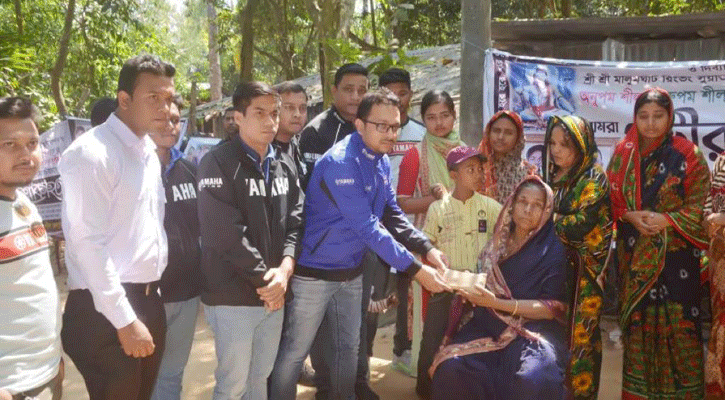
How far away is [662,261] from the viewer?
12.8 feet

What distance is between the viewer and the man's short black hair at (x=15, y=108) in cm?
231

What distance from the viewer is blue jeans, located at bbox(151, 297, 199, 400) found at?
3521 millimetres

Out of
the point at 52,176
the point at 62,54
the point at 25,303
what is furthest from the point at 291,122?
the point at 62,54

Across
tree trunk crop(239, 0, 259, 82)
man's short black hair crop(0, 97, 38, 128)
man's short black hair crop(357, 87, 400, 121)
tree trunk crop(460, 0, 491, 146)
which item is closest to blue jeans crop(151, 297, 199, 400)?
man's short black hair crop(357, 87, 400, 121)

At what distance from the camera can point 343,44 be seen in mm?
6477

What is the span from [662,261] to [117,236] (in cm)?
295

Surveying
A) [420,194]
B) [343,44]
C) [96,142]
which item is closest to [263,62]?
[343,44]

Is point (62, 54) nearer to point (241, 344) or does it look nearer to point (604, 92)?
point (604, 92)

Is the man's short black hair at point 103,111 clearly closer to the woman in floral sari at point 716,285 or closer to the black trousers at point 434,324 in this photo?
the black trousers at point 434,324

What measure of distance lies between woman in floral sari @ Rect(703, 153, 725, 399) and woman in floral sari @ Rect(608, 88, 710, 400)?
0.06 metres

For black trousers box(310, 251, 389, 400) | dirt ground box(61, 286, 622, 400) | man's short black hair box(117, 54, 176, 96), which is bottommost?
dirt ground box(61, 286, 622, 400)

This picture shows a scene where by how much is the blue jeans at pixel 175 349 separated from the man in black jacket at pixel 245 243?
45 centimetres

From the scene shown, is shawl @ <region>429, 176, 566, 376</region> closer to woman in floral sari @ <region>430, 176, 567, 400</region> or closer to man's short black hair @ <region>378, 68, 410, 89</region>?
woman in floral sari @ <region>430, 176, 567, 400</region>

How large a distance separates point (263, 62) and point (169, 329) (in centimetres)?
2552
